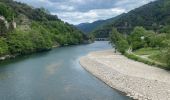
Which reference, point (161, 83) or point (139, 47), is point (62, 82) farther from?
point (139, 47)

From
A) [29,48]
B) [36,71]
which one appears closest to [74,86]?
[36,71]

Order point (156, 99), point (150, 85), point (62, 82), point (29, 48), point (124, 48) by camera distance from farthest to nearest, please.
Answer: point (29, 48) → point (124, 48) → point (62, 82) → point (150, 85) → point (156, 99)

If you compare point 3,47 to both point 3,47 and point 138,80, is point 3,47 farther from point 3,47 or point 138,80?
point 138,80

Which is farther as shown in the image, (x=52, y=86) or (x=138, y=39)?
(x=138, y=39)

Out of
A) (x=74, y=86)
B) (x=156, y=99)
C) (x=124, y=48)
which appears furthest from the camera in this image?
(x=124, y=48)

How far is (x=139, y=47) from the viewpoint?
122m

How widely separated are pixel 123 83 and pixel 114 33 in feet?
274

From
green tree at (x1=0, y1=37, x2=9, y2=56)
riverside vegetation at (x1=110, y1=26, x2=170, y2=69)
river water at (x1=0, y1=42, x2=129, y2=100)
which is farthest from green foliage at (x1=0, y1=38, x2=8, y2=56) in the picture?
riverside vegetation at (x1=110, y1=26, x2=170, y2=69)

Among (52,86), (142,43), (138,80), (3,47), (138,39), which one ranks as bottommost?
(52,86)

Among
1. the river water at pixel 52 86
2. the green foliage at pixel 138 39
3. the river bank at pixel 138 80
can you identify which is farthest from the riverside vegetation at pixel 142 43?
the river water at pixel 52 86

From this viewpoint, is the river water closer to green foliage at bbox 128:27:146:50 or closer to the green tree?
the green tree

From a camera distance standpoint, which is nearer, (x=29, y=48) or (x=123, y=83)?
(x=123, y=83)

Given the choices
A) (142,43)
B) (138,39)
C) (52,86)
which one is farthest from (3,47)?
(52,86)

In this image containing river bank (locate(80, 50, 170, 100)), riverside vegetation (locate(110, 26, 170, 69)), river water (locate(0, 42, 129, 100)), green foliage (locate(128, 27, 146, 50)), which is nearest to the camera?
river bank (locate(80, 50, 170, 100))
